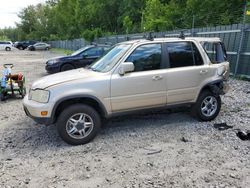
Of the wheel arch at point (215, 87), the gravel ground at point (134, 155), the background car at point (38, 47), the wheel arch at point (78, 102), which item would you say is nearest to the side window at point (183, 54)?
the wheel arch at point (215, 87)

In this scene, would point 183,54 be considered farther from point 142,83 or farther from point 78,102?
point 78,102

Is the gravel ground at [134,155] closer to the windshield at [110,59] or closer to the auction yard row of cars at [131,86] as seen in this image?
the auction yard row of cars at [131,86]

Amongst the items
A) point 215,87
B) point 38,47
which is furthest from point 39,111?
point 38,47

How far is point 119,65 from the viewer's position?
455cm

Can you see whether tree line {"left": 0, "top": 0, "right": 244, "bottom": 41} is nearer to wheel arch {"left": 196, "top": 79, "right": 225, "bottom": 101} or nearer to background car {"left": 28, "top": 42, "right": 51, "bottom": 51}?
background car {"left": 28, "top": 42, "right": 51, "bottom": 51}

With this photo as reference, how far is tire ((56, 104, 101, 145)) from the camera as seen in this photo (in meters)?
4.30

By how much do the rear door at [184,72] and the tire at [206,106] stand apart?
0.77ft

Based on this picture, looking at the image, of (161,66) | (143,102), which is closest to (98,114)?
(143,102)

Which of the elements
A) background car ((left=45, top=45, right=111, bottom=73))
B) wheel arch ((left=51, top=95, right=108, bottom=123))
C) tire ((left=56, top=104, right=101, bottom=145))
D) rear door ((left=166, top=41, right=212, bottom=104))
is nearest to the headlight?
wheel arch ((left=51, top=95, right=108, bottom=123))

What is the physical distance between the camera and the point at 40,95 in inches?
169

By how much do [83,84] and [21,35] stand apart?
8676 centimetres

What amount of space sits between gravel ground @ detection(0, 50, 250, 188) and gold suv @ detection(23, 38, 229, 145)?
437mm

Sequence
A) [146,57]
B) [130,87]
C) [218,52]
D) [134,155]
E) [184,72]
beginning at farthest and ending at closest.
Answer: [218,52], [184,72], [146,57], [130,87], [134,155]

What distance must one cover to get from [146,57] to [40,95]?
206 cm
